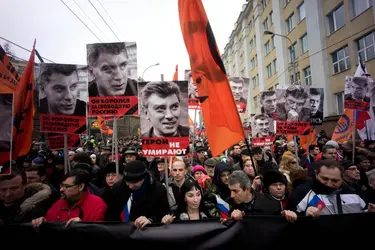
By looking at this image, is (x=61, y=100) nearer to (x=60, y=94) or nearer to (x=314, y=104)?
(x=60, y=94)

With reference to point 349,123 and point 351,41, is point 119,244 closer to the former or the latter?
point 349,123

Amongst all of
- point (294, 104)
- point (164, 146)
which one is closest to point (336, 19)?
point (294, 104)

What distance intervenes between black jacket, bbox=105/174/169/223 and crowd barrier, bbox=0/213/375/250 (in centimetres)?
41

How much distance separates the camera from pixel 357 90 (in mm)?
6113

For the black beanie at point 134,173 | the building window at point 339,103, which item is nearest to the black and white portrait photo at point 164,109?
the black beanie at point 134,173

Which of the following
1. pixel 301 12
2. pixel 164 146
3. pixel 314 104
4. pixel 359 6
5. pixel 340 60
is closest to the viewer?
pixel 164 146

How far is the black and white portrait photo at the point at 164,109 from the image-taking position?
3949 millimetres

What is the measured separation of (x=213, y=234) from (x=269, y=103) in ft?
22.4

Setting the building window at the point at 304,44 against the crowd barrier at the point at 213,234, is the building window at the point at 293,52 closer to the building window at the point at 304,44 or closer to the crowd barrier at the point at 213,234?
the building window at the point at 304,44

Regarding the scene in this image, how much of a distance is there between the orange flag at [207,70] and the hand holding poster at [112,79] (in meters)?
1.39

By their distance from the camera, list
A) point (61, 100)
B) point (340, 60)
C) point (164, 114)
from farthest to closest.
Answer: point (340, 60) < point (61, 100) < point (164, 114)

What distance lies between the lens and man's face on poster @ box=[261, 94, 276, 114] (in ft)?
26.9

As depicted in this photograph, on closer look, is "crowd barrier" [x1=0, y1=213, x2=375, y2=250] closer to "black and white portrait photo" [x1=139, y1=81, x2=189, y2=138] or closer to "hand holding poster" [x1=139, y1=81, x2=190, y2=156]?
"hand holding poster" [x1=139, y1=81, x2=190, y2=156]

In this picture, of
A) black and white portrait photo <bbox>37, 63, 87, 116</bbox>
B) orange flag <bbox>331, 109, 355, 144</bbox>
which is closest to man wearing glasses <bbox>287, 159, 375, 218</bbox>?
black and white portrait photo <bbox>37, 63, 87, 116</bbox>
